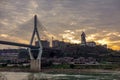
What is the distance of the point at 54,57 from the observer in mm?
125188

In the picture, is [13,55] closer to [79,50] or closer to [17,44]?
[79,50]

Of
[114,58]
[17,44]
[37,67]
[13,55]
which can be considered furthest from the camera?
[13,55]

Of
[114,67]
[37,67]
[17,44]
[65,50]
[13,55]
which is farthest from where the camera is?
[13,55]

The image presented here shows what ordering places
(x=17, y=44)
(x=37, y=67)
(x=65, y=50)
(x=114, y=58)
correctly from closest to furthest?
1. (x=17, y=44)
2. (x=37, y=67)
3. (x=114, y=58)
4. (x=65, y=50)

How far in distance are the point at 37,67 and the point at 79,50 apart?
5310 centimetres

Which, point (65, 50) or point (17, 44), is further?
point (65, 50)

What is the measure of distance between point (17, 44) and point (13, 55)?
95.4m

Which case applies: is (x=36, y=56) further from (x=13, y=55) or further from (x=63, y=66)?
(x=13, y=55)

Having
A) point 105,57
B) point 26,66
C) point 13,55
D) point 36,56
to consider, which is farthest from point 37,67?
point 13,55

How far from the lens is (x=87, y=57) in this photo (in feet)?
432

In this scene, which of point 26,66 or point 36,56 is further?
point 26,66

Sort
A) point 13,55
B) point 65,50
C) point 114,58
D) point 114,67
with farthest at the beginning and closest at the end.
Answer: point 13,55, point 65,50, point 114,58, point 114,67

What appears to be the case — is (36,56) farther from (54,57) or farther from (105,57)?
(105,57)

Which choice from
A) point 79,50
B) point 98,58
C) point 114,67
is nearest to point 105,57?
point 98,58
